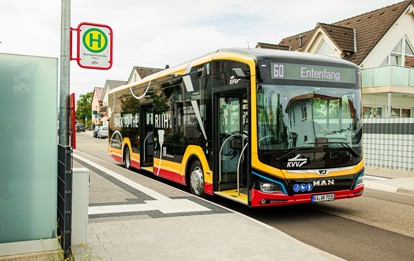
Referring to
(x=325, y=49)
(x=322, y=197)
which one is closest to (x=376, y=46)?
(x=325, y=49)

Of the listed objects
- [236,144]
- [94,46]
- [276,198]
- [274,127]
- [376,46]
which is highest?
[376,46]

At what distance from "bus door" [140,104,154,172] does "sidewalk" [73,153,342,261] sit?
15.3ft

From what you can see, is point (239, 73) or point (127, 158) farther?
point (127, 158)

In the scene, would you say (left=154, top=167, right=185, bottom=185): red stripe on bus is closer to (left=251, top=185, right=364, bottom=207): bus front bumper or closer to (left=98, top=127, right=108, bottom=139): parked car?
(left=251, top=185, right=364, bottom=207): bus front bumper

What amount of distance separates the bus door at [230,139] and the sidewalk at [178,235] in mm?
754

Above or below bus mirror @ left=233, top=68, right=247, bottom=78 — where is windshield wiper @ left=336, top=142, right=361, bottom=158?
below

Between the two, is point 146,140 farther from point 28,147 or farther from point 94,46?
point 28,147

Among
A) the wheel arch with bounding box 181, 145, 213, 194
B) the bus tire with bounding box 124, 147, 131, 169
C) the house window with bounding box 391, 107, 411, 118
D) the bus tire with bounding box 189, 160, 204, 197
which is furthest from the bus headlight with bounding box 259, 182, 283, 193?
the house window with bounding box 391, 107, 411, 118

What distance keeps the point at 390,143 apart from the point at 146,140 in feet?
31.4

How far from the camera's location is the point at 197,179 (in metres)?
9.35

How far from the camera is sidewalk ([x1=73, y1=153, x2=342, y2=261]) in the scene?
512 centimetres

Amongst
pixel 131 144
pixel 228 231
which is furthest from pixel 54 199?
pixel 131 144

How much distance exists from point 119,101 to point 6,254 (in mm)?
12171

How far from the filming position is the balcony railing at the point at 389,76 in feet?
70.0
